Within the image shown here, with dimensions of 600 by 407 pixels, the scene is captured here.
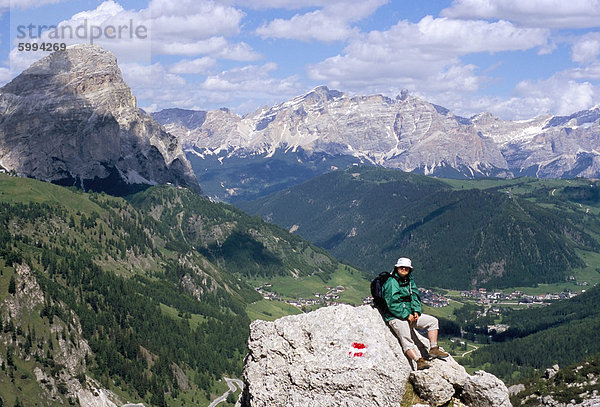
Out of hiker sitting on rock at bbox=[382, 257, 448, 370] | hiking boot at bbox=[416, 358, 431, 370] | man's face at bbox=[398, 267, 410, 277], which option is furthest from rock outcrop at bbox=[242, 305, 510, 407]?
man's face at bbox=[398, 267, 410, 277]

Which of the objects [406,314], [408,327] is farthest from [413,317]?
[408,327]

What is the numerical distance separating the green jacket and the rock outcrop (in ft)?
3.51

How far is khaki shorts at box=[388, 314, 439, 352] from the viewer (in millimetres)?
35688

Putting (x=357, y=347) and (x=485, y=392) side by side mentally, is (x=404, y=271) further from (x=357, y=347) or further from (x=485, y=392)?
(x=485, y=392)

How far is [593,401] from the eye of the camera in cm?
14238

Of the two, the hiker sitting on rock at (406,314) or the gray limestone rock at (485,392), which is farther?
the hiker sitting on rock at (406,314)

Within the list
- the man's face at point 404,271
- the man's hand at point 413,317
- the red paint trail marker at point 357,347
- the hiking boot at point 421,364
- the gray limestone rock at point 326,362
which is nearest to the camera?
the gray limestone rock at point 326,362

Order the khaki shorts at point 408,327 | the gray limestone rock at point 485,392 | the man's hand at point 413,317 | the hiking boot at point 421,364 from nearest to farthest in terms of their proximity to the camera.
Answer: the gray limestone rock at point 485,392, the hiking boot at point 421,364, the khaki shorts at point 408,327, the man's hand at point 413,317

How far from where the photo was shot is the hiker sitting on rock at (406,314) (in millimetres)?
35594

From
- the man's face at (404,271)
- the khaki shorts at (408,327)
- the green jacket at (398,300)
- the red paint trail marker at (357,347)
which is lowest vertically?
the red paint trail marker at (357,347)

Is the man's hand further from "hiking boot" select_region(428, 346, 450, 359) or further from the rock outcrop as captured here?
"hiking boot" select_region(428, 346, 450, 359)

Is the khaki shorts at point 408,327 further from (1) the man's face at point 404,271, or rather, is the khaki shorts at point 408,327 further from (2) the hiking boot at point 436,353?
(1) the man's face at point 404,271

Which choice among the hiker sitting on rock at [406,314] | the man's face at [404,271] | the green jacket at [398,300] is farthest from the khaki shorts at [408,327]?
the man's face at [404,271]

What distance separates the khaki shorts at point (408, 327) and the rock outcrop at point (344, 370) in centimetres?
42
